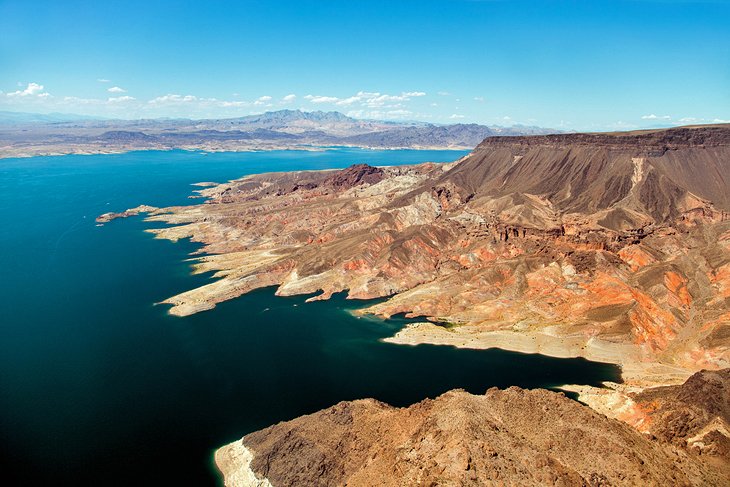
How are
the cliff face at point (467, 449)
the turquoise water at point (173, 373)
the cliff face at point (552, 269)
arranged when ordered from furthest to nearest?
the cliff face at point (552, 269), the turquoise water at point (173, 373), the cliff face at point (467, 449)

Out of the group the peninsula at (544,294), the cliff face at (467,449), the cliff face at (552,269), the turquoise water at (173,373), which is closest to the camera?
the cliff face at (467,449)

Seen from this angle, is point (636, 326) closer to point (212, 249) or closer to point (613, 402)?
point (613, 402)

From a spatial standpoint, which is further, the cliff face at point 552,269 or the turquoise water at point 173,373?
the cliff face at point 552,269

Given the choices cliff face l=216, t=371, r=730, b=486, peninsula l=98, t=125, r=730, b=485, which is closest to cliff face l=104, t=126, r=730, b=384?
peninsula l=98, t=125, r=730, b=485

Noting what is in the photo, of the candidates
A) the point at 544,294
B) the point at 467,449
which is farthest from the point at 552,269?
the point at 467,449

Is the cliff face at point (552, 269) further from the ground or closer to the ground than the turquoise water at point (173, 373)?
further from the ground

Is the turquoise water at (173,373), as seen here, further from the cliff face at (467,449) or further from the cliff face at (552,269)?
the cliff face at (467,449)

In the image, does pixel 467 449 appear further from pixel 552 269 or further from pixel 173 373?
pixel 552 269

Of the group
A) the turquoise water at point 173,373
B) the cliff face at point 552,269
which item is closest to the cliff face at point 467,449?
the turquoise water at point 173,373
